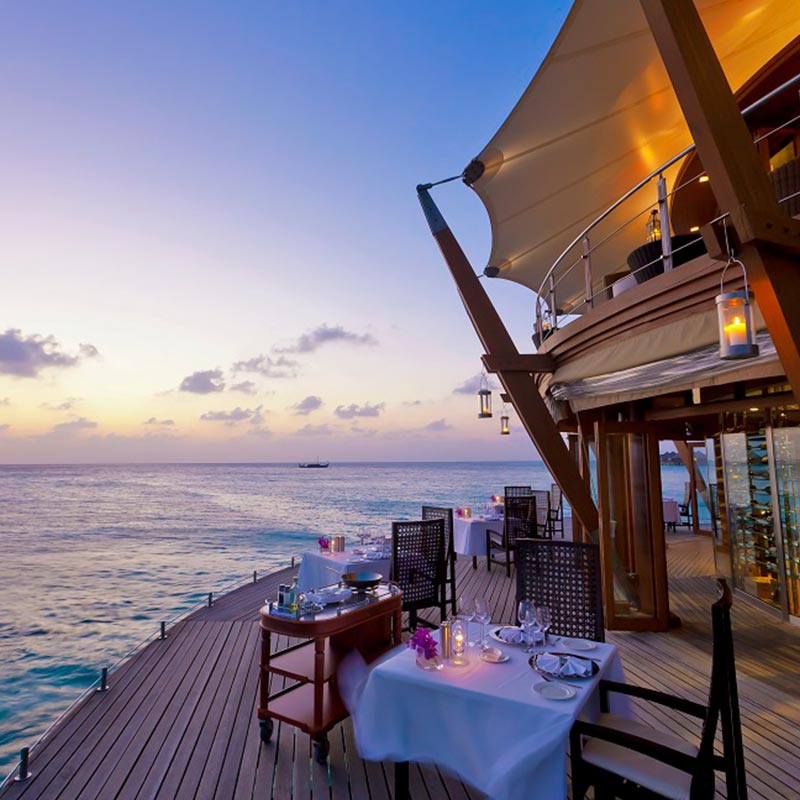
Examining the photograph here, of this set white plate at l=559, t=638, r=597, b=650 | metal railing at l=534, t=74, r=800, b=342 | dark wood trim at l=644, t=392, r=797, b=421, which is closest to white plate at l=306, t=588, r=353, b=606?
white plate at l=559, t=638, r=597, b=650

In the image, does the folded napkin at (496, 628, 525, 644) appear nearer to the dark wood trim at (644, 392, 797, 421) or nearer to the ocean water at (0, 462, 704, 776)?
the dark wood trim at (644, 392, 797, 421)

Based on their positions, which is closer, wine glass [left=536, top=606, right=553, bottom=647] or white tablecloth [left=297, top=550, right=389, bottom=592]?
wine glass [left=536, top=606, right=553, bottom=647]

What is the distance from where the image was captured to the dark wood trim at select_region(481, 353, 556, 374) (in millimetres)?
4861

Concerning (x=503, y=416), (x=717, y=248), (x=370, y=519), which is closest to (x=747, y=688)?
(x=717, y=248)

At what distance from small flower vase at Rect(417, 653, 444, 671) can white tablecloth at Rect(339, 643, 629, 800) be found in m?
0.03

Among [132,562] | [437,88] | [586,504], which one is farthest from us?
[132,562]

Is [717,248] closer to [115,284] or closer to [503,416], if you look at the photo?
[503,416]

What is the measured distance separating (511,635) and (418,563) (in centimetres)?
255

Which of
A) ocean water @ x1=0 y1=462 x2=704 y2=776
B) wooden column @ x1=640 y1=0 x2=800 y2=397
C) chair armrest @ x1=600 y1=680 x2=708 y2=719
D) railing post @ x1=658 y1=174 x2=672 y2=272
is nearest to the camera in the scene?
wooden column @ x1=640 y1=0 x2=800 y2=397

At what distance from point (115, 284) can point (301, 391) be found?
36070 mm

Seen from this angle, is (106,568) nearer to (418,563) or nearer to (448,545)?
(448,545)

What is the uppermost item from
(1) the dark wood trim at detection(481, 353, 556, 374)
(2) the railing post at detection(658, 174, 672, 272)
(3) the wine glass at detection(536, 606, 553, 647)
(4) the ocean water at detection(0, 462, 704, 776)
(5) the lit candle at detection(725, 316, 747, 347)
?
(2) the railing post at detection(658, 174, 672, 272)

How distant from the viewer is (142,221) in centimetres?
1040

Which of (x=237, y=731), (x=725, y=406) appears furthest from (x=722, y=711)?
(x=725, y=406)
